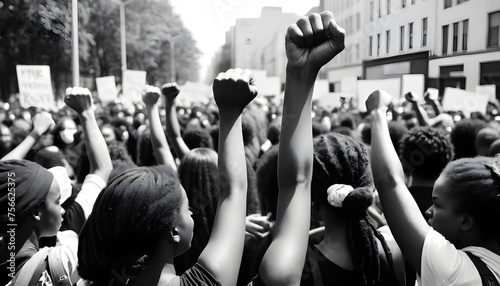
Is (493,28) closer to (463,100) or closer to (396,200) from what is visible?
(396,200)

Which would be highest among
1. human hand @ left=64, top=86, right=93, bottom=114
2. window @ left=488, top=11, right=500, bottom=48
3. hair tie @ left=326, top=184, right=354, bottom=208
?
window @ left=488, top=11, right=500, bottom=48

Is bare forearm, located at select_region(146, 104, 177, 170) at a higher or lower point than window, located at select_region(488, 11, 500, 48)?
lower

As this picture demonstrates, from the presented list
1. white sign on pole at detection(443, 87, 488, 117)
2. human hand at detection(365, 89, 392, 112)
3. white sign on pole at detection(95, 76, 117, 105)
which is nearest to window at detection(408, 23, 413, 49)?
human hand at detection(365, 89, 392, 112)

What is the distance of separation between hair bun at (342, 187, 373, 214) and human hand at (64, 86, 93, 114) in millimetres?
1634

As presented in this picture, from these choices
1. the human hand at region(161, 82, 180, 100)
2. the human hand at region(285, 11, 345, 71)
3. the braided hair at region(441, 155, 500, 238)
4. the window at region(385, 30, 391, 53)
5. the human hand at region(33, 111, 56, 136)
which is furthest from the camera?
the human hand at region(161, 82, 180, 100)

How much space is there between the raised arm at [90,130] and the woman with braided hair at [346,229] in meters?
1.35

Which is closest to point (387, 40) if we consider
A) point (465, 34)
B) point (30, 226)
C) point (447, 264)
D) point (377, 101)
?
point (465, 34)

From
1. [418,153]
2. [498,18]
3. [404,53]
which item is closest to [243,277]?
[404,53]

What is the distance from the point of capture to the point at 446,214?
1848 mm

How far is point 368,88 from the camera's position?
3.95 meters

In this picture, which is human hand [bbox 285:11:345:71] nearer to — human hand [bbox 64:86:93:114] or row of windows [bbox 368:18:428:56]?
row of windows [bbox 368:18:428:56]

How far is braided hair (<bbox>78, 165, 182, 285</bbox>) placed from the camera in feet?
5.04

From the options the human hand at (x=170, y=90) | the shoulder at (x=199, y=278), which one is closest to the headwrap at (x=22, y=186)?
the shoulder at (x=199, y=278)

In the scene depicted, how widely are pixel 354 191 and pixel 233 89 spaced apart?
67cm
